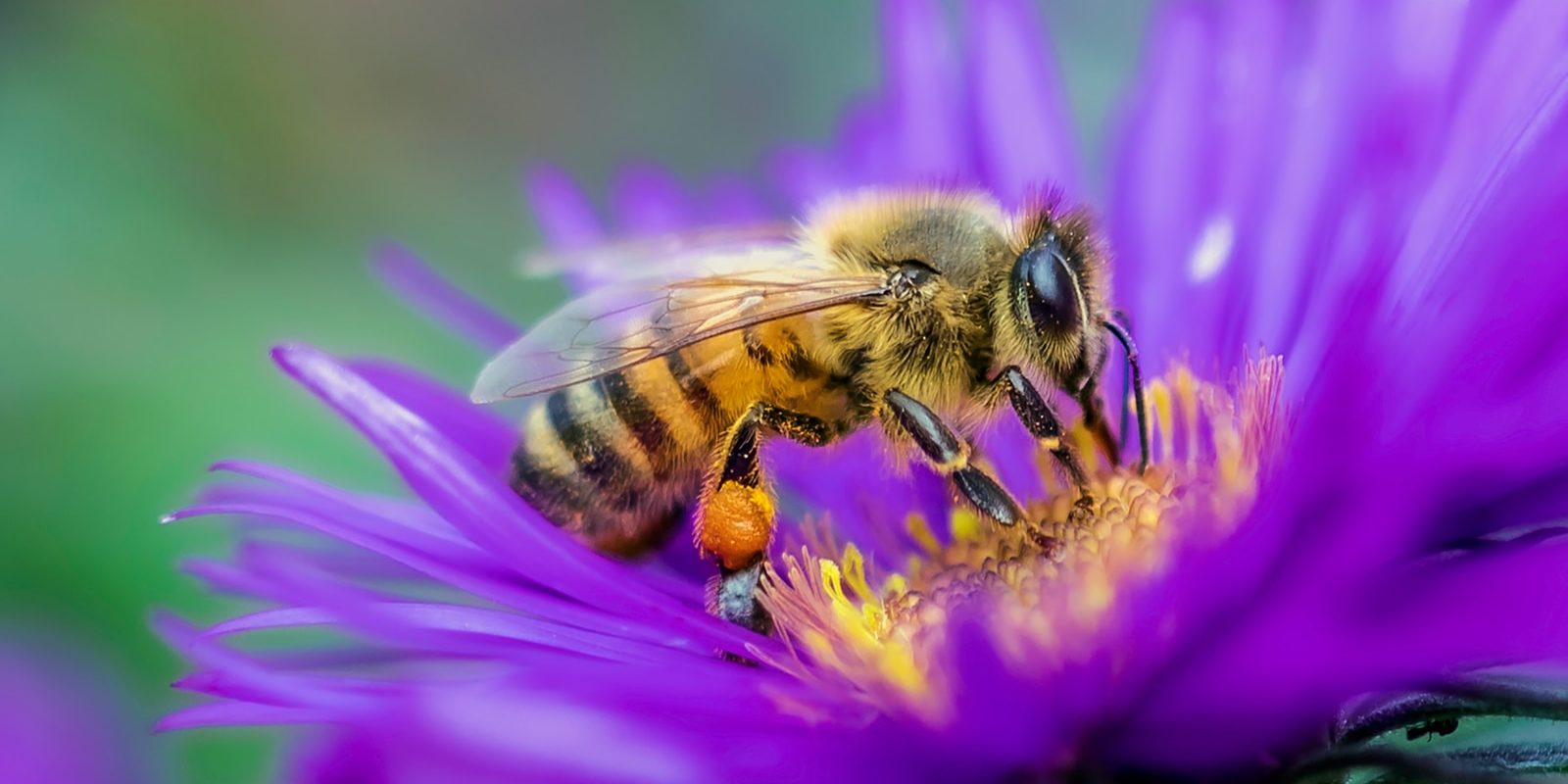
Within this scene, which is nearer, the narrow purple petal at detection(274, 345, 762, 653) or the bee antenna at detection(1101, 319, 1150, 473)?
the narrow purple petal at detection(274, 345, 762, 653)

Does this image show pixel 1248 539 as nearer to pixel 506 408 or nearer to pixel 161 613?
pixel 161 613

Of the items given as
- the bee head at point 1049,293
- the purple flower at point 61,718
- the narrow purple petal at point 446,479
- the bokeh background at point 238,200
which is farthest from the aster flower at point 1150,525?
the bokeh background at point 238,200

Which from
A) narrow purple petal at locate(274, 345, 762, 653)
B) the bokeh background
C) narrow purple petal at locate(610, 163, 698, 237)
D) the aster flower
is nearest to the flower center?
the aster flower

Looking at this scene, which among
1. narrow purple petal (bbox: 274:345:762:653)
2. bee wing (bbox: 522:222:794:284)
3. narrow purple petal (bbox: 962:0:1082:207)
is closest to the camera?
narrow purple petal (bbox: 274:345:762:653)

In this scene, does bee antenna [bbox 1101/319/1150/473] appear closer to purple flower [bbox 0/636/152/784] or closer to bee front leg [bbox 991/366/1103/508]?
bee front leg [bbox 991/366/1103/508]

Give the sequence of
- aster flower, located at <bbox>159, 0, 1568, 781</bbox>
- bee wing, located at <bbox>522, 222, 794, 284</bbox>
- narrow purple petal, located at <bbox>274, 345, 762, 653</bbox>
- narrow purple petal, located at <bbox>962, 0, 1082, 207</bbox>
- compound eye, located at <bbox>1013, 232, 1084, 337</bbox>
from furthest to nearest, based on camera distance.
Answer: narrow purple petal, located at <bbox>962, 0, 1082, 207</bbox>, bee wing, located at <bbox>522, 222, 794, 284</bbox>, compound eye, located at <bbox>1013, 232, 1084, 337</bbox>, narrow purple petal, located at <bbox>274, 345, 762, 653</bbox>, aster flower, located at <bbox>159, 0, 1568, 781</bbox>

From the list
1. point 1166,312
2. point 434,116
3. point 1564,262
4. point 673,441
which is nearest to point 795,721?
point 673,441

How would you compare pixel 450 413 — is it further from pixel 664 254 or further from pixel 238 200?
pixel 238 200

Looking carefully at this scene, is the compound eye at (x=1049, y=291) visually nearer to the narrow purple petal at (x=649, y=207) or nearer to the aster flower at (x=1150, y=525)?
the aster flower at (x=1150, y=525)

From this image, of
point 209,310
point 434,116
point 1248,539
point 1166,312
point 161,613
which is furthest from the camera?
point 434,116
